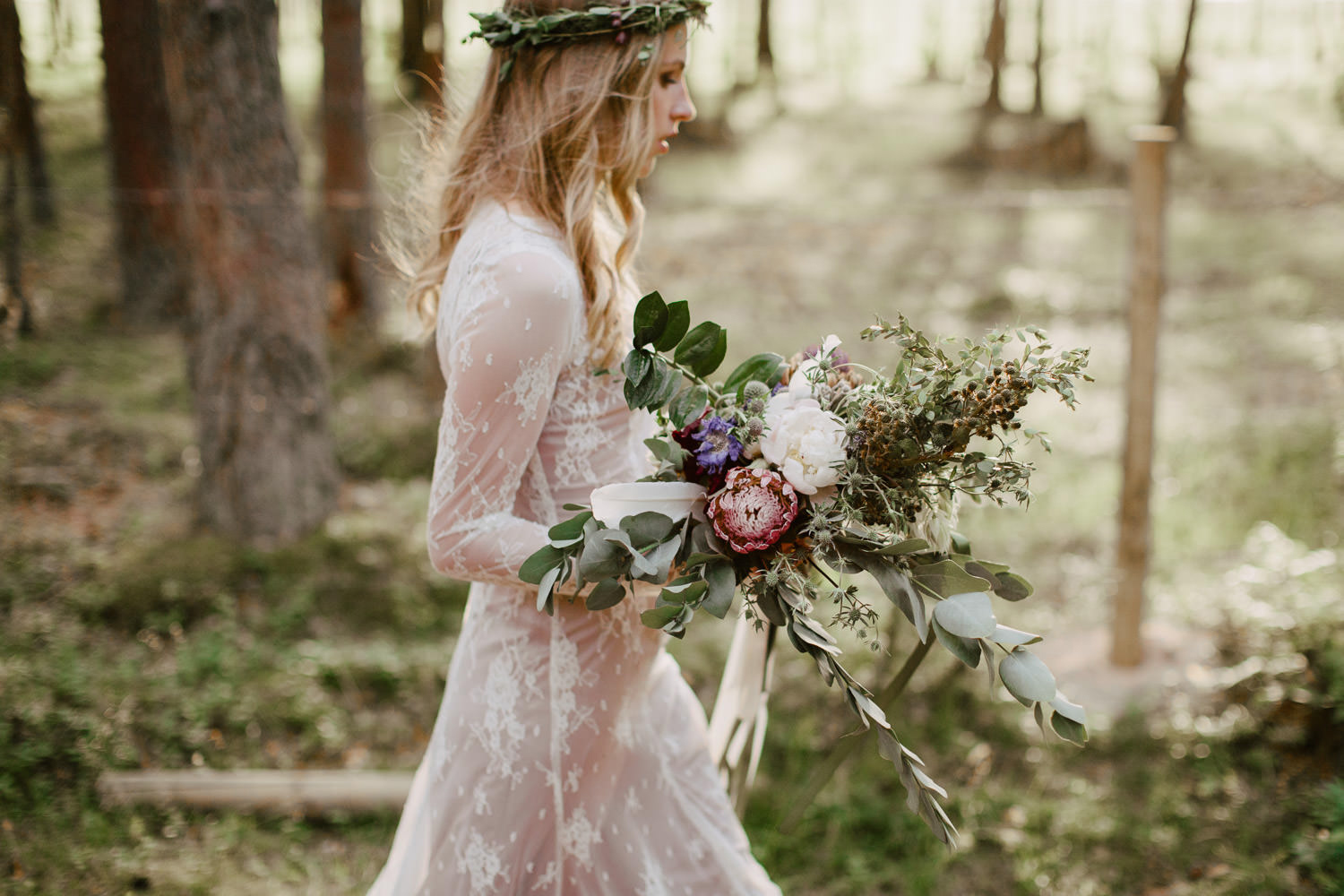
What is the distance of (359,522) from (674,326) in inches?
146

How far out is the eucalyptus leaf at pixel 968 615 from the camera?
1.49 metres

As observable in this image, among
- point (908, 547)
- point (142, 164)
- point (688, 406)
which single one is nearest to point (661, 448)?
point (688, 406)

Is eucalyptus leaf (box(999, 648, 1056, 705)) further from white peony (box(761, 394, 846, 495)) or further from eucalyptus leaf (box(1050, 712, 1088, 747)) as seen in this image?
white peony (box(761, 394, 846, 495))

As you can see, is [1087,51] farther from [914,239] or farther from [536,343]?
[536,343]

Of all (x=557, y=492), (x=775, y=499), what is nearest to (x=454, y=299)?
(x=557, y=492)

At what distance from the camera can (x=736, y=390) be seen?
1.76m

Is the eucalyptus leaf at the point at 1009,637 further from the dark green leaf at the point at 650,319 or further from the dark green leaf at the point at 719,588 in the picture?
the dark green leaf at the point at 650,319

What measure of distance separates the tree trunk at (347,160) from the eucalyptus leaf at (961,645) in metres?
6.05

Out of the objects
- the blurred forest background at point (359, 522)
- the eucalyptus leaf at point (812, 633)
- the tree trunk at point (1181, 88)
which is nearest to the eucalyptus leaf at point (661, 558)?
the eucalyptus leaf at point (812, 633)

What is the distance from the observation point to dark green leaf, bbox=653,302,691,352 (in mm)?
1654

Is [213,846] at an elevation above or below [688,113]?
below

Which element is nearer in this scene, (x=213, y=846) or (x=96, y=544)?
(x=213, y=846)

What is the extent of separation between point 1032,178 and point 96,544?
440 inches

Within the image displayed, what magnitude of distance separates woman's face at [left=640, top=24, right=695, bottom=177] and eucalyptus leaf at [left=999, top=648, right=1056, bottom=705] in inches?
41.3
